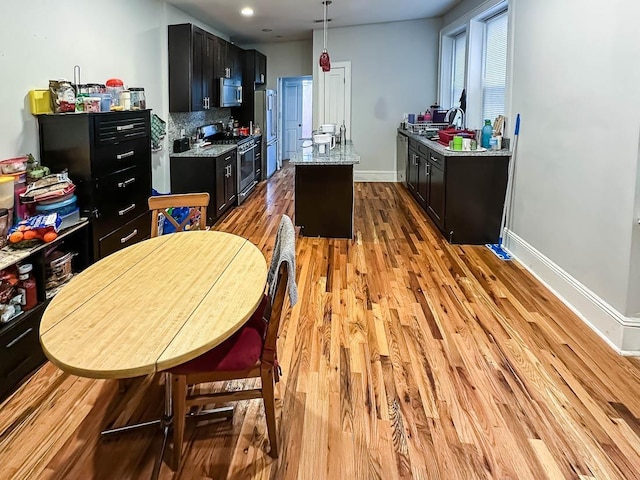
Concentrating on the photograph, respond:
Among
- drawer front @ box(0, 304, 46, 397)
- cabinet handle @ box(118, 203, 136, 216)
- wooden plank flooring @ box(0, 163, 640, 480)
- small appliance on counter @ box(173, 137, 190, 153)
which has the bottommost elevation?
wooden plank flooring @ box(0, 163, 640, 480)

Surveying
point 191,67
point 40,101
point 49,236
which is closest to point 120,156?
point 40,101

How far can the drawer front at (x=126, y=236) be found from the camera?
10.9 feet

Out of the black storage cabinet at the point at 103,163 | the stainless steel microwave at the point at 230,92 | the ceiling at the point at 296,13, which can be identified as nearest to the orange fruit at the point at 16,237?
the black storage cabinet at the point at 103,163

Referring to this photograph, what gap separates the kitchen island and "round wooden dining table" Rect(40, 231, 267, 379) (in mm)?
2715

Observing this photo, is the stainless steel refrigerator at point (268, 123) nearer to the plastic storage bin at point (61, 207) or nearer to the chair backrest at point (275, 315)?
the plastic storage bin at point (61, 207)

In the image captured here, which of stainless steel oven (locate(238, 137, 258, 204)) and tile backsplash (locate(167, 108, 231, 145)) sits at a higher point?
tile backsplash (locate(167, 108, 231, 145))

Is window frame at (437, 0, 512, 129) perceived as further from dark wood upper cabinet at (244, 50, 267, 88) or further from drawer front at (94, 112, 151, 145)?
drawer front at (94, 112, 151, 145)

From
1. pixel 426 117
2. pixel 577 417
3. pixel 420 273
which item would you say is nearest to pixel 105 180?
pixel 420 273

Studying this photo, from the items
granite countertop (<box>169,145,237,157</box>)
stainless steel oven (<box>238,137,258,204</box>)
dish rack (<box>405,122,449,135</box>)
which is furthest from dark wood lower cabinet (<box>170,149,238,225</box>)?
dish rack (<box>405,122,449,135</box>)

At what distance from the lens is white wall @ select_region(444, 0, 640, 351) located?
2.68 meters

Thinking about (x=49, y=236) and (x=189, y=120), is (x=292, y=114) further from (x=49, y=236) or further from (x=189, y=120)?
(x=49, y=236)

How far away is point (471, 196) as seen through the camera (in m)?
4.66

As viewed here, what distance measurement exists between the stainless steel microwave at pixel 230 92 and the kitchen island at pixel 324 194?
7.64 ft

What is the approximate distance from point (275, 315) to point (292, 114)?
10.2m
